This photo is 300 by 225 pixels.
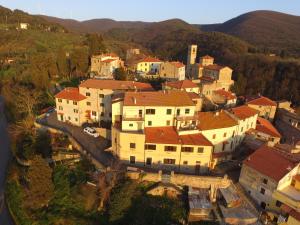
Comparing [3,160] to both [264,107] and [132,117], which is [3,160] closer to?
[132,117]

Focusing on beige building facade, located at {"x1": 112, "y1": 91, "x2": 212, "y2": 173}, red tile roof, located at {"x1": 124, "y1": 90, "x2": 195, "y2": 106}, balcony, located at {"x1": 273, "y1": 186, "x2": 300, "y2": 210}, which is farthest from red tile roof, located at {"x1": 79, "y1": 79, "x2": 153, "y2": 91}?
balcony, located at {"x1": 273, "y1": 186, "x2": 300, "y2": 210}

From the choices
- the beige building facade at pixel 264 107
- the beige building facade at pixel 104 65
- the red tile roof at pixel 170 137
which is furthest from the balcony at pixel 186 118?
the beige building facade at pixel 104 65

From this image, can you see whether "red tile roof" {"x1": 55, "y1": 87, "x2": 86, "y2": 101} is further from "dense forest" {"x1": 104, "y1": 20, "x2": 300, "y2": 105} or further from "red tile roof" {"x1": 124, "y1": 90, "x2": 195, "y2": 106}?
"dense forest" {"x1": 104, "y1": 20, "x2": 300, "y2": 105}

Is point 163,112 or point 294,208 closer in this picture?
point 294,208

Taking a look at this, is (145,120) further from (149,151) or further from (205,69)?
(205,69)

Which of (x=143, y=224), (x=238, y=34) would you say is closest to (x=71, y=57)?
(x=143, y=224)

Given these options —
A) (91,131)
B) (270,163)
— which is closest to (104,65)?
(91,131)
